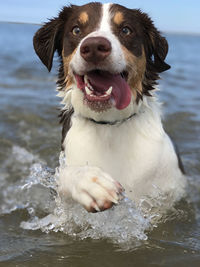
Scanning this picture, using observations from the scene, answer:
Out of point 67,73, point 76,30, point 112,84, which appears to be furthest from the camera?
point 67,73

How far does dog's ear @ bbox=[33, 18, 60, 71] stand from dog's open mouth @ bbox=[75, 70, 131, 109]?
72 cm

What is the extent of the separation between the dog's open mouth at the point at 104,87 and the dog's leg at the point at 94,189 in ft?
1.95

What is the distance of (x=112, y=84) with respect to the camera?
3.56 m

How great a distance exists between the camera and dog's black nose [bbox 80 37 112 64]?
3189 mm

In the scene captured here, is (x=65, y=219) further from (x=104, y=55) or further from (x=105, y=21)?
(x=105, y=21)

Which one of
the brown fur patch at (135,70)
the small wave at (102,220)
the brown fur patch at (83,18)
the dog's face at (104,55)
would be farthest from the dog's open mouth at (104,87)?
the small wave at (102,220)

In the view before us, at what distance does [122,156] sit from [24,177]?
7.73 ft

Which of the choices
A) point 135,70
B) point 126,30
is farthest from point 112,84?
point 126,30

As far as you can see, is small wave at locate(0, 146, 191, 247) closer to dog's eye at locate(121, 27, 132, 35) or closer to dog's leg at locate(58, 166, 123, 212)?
dog's leg at locate(58, 166, 123, 212)

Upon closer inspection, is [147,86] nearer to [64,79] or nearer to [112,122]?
[112,122]

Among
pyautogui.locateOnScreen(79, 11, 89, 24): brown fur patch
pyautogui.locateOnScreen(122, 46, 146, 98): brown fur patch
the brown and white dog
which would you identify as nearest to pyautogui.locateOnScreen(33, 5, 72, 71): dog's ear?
the brown and white dog

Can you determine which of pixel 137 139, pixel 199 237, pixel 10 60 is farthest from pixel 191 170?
pixel 10 60

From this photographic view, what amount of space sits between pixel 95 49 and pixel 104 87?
1.41 ft

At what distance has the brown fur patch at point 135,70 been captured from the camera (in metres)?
3.66
